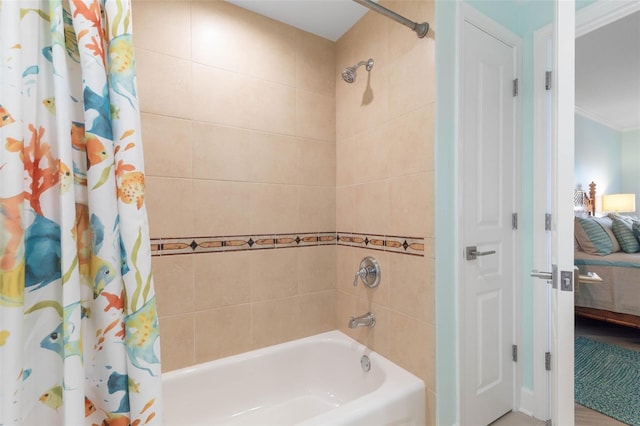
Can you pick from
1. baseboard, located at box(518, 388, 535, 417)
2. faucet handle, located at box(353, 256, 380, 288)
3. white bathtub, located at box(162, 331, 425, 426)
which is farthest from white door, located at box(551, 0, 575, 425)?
baseboard, located at box(518, 388, 535, 417)

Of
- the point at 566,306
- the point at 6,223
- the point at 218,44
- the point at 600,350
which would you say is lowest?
the point at 600,350

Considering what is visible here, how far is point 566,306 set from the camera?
1.01 meters

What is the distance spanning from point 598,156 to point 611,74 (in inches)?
10.7

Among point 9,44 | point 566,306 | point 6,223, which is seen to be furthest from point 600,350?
point 9,44

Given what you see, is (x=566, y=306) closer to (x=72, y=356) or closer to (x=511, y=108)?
(x=511, y=108)

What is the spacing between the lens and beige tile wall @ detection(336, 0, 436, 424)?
4.68ft

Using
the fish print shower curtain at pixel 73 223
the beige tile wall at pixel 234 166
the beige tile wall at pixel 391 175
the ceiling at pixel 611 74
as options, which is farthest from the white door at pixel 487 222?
the fish print shower curtain at pixel 73 223

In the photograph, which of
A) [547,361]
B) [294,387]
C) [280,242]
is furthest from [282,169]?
[547,361]

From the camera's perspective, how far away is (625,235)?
952 millimetres

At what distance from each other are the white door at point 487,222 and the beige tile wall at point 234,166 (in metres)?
0.84

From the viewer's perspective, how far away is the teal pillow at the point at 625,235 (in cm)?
93

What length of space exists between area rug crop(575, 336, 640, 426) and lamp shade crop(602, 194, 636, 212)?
1.45 ft

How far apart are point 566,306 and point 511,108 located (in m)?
1.32

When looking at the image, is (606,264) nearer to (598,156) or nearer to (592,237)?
(592,237)
